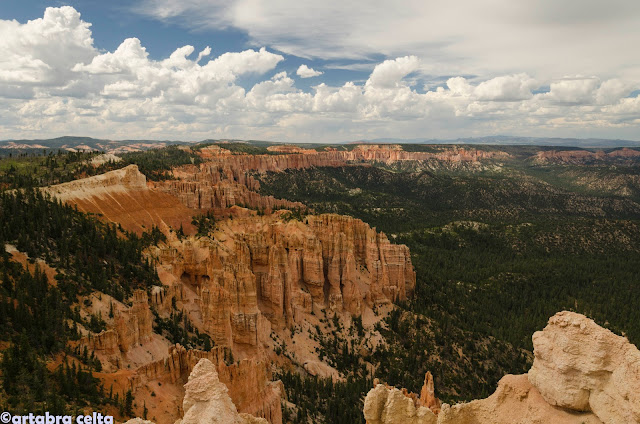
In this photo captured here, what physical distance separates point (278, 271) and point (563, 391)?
125 ft

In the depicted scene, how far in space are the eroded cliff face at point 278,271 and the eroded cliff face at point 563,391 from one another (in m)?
27.3

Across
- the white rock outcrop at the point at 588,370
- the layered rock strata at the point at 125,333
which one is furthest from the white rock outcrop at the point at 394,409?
the layered rock strata at the point at 125,333

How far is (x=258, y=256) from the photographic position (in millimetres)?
51219

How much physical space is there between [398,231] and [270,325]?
77362 mm

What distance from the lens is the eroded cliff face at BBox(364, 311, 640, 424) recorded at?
12.4 meters

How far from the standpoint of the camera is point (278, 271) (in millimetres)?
49281

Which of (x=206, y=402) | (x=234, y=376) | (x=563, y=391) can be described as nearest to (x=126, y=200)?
(x=234, y=376)

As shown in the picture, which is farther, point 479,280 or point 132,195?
point 479,280

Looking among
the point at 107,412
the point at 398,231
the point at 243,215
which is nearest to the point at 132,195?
the point at 243,215

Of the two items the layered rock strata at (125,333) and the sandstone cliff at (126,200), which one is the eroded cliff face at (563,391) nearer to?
the layered rock strata at (125,333)

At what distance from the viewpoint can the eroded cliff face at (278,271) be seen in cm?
4131

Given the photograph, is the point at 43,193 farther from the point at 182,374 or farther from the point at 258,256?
the point at 182,374

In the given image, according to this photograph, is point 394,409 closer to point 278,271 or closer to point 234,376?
point 234,376

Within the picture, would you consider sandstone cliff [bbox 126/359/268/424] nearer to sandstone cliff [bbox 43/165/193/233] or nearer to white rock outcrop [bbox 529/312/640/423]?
white rock outcrop [bbox 529/312/640/423]
